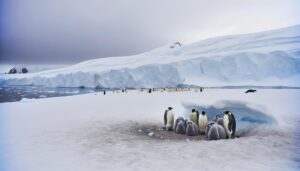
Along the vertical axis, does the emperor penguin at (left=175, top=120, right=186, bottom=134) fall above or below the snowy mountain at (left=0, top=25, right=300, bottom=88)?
below

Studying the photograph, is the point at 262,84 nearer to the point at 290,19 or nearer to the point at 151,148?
the point at 290,19

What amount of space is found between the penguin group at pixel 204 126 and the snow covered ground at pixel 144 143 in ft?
0.53

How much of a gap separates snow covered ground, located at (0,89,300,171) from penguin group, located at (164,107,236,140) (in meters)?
0.16

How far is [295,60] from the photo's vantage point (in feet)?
26.8

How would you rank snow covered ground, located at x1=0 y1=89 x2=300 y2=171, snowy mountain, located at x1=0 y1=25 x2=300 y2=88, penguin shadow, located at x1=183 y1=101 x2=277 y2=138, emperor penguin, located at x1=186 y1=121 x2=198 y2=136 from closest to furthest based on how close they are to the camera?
snow covered ground, located at x1=0 y1=89 x2=300 y2=171, penguin shadow, located at x1=183 y1=101 x2=277 y2=138, emperor penguin, located at x1=186 y1=121 x2=198 y2=136, snowy mountain, located at x1=0 y1=25 x2=300 y2=88

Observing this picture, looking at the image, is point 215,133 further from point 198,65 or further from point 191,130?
point 198,65

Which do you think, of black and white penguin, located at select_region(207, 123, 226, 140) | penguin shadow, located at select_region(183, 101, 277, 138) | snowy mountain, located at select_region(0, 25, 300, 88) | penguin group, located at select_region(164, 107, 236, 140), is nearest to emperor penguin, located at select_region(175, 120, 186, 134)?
penguin group, located at select_region(164, 107, 236, 140)

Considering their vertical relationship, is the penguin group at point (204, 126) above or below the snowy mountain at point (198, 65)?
below

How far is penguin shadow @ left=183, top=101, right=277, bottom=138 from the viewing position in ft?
11.3

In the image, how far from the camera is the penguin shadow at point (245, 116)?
345 cm

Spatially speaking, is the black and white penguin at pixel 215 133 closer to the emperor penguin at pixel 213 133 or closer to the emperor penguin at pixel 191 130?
the emperor penguin at pixel 213 133

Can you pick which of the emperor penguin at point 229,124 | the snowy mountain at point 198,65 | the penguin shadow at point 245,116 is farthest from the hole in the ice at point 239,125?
the snowy mountain at point 198,65

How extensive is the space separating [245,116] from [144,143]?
156 centimetres

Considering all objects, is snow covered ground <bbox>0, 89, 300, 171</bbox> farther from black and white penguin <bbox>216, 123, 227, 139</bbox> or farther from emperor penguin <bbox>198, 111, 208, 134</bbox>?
emperor penguin <bbox>198, 111, 208, 134</bbox>
